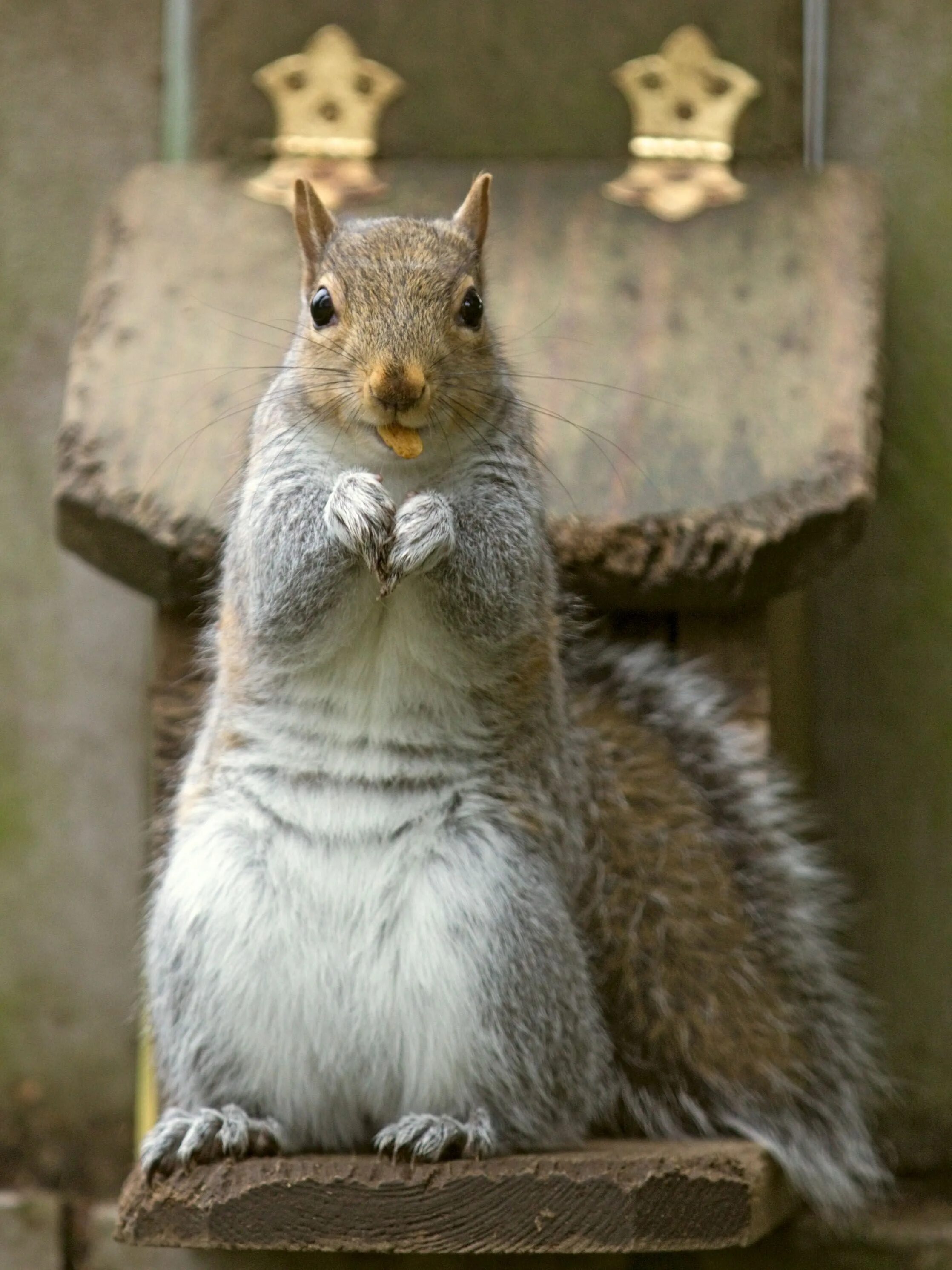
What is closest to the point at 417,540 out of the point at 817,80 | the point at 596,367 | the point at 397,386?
the point at 397,386

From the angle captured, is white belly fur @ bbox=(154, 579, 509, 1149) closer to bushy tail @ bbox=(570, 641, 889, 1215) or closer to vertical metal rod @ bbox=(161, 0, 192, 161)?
bushy tail @ bbox=(570, 641, 889, 1215)

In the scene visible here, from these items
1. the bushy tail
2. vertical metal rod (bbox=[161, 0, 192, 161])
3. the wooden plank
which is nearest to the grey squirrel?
the bushy tail

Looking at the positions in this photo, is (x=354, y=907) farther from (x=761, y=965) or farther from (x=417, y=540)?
(x=761, y=965)

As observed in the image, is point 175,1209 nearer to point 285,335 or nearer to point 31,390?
point 285,335

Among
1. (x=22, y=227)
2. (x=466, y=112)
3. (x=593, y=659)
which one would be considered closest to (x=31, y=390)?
(x=22, y=227)

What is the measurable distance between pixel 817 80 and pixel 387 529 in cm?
127

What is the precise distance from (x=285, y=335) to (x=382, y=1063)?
1.00m

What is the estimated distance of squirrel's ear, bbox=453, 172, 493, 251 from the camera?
2.00 meters

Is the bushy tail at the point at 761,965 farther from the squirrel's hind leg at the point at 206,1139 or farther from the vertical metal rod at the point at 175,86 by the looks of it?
the vertical metal rod at the point at 175,86

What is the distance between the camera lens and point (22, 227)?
277 cm

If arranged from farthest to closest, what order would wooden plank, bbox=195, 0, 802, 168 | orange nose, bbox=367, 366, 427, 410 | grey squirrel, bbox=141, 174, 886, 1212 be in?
wooden plank, bbox=195, 0, 802, 168
grey squirrel, bbox=141, 174, 886, 1212
orange nose, bbox=367, 366, 427, 410

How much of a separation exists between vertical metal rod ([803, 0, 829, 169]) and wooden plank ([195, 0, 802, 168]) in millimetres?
97

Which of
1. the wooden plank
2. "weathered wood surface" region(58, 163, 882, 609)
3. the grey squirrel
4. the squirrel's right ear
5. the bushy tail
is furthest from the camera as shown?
the wooden plank

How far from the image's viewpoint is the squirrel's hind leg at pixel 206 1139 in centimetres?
189
